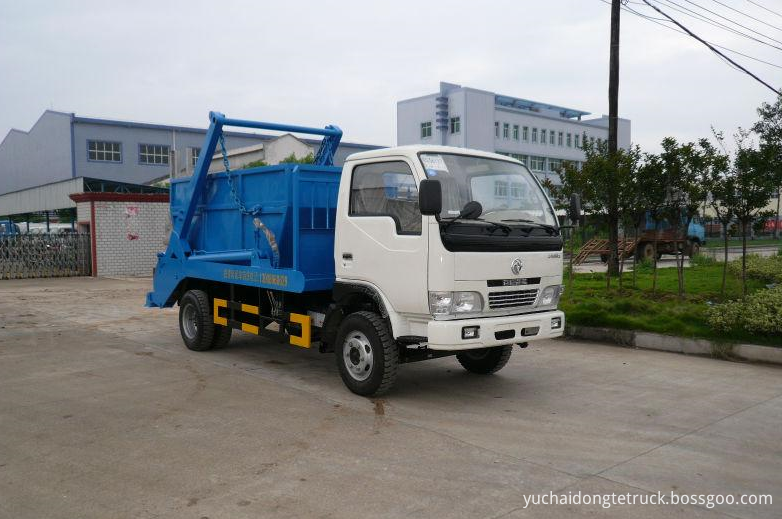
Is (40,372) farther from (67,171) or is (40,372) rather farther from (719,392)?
(67,171)

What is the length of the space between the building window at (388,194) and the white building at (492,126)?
50.7m

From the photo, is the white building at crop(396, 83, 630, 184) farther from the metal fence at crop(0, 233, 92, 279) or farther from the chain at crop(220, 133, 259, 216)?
the chain at crop(220, 133, 259, 216)

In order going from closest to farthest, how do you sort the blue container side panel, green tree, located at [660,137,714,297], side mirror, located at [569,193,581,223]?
the blue container side panel < side mirror, located at [569,193,581,223] < green tree, located at [660,137,714,297]

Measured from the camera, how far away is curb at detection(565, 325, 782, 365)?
8.48 m

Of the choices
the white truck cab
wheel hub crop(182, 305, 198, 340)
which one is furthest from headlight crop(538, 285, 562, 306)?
wheel hub crop(182, 305, 198, 340)

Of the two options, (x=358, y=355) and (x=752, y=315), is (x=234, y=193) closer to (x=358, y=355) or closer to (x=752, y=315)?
(x=358, y=355)

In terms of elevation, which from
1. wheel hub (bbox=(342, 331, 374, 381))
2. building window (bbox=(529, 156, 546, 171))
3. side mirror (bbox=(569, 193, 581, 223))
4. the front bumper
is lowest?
wheel hub (bbox=(342, 331, 374, 381))

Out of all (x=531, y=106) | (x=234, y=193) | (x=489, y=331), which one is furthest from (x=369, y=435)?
(x=531, y=106)

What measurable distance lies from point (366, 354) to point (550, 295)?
6.70ft

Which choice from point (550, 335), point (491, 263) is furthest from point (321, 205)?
point (550, 335)

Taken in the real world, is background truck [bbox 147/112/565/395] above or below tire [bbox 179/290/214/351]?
above

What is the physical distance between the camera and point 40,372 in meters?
7.91

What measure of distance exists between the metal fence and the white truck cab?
61.3 ft

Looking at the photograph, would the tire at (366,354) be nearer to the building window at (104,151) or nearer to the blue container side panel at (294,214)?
the blue container side panel at (294,214)
